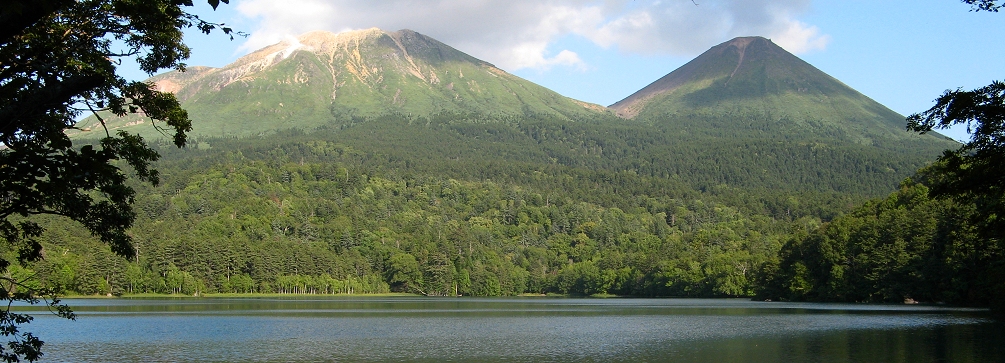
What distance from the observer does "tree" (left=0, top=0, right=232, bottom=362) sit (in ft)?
50.4

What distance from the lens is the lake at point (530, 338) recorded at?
151 ft

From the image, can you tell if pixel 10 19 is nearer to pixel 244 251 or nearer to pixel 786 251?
pixel 786 251

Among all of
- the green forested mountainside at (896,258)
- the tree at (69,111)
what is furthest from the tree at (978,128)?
the green forested mountainside at (896,258)

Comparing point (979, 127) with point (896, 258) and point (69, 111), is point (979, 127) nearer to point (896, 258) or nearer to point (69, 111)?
point (69, 111)

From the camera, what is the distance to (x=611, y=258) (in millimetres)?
188625

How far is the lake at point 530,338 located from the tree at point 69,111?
84.9 ft

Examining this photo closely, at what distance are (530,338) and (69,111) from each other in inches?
1642

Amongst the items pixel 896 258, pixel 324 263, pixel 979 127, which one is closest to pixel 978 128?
pixel 979 127

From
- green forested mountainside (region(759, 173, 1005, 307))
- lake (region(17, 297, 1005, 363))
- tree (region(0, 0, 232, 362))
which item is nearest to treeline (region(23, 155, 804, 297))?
green forested mountainside (region(759, 173, 1005, 307))

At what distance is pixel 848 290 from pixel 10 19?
111 meters

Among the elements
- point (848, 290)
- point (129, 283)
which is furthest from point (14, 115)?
point (129, 283)

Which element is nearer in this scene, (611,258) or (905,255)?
(905,255)

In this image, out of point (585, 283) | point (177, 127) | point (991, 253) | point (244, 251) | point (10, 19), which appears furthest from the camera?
point (585, 283)

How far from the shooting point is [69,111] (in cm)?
2072
